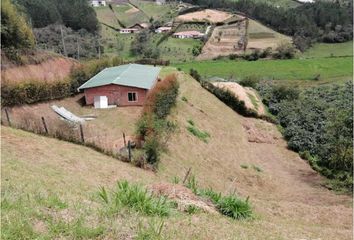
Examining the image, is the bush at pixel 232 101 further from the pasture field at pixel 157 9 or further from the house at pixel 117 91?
the pasture field at pixel 157 9

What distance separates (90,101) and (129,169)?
15.2 meters

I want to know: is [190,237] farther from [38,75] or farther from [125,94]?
[38,75]

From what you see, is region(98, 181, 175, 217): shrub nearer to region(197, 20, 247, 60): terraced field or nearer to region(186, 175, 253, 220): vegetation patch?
region(186, 175, 253, 220): vegetation patch

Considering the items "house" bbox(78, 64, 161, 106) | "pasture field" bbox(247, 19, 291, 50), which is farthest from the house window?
"pasture field" bbox(247, 19, 291, 50)

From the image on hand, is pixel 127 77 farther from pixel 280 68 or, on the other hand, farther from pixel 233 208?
pixel 280 68

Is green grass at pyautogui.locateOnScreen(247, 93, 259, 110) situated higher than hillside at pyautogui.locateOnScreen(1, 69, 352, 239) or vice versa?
hillside at pyautogui.locateOnScreen(1, 69, 352, 239)

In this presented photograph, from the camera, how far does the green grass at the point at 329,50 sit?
3127 inches

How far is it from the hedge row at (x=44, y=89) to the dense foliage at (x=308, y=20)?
61795 mm

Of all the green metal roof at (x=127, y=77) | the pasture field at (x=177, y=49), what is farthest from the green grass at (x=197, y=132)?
the pasture field at (x=177, y=49)

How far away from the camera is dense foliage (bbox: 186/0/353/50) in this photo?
8944 cm

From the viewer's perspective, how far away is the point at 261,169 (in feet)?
80.0

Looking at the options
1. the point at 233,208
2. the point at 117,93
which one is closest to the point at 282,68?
the point at 117,93

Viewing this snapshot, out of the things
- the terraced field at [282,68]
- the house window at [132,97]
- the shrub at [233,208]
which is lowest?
the terraced field at [282,68]

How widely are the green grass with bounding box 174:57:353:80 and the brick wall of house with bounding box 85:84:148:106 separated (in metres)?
27.7
